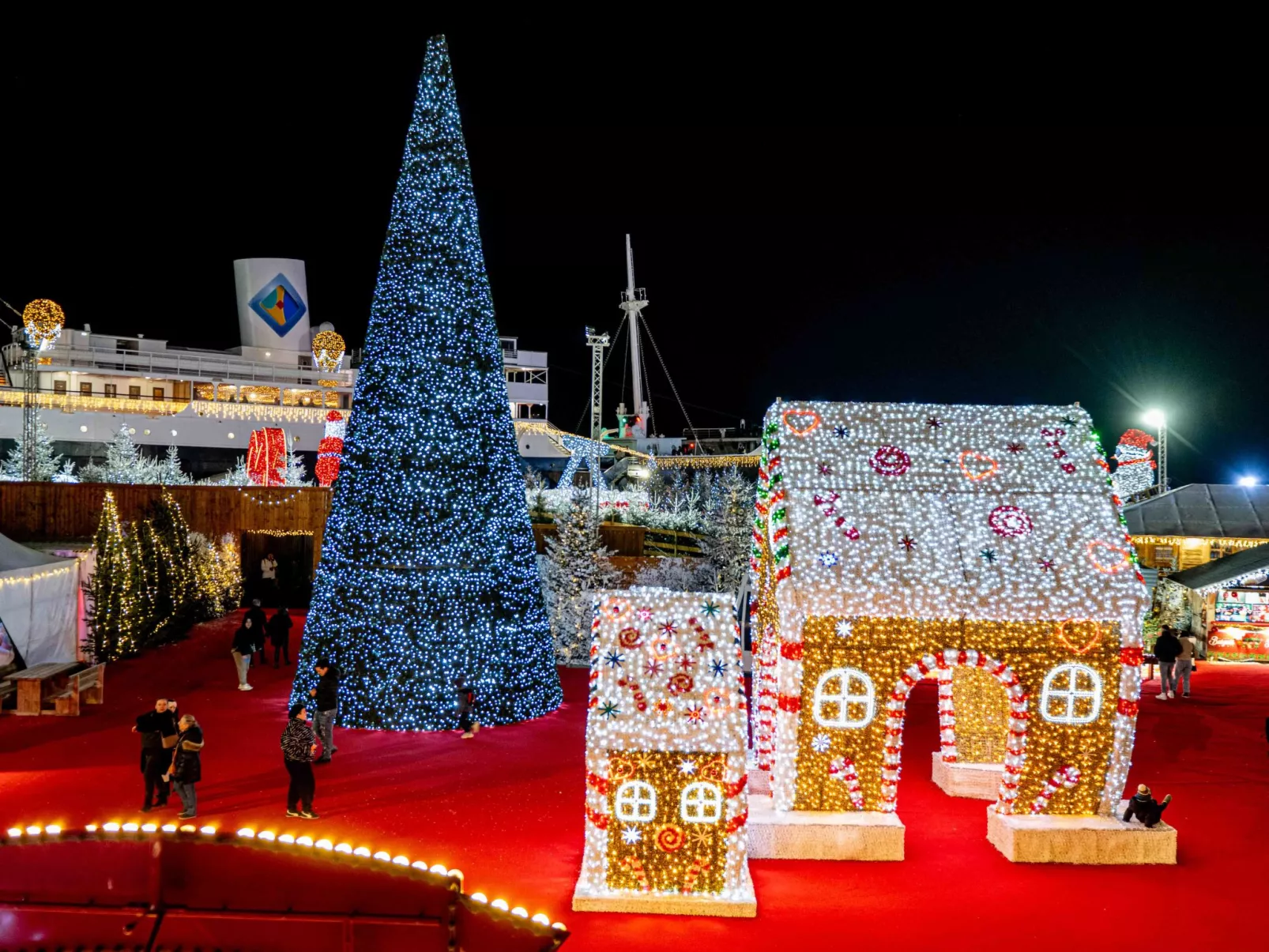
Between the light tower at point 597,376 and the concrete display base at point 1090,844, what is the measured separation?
43632mm

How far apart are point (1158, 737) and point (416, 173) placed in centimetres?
1157

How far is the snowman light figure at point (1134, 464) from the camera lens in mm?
29750

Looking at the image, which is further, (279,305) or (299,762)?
(279,305)

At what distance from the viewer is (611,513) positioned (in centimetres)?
2931

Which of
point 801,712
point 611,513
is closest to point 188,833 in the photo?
point 801,712

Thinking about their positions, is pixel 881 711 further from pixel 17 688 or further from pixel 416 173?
pixel 17 688

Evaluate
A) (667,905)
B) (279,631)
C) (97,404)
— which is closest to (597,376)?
(97,404)

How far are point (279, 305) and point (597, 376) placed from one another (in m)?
18.7

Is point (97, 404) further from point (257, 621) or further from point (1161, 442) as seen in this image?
point (1161, 442)

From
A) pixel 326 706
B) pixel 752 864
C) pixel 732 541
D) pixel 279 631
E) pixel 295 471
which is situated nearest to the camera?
pixel 752 864

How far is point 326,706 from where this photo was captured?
30.3 ft

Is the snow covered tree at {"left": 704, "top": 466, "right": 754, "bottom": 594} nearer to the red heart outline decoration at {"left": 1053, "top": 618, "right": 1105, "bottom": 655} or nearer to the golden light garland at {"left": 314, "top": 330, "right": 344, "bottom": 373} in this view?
the red heart outline decoration at {"left": 1053, "top": 618, "right": 1105, "bottom": 655}

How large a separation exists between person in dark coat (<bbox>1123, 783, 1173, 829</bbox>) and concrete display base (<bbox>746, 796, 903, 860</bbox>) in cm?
187

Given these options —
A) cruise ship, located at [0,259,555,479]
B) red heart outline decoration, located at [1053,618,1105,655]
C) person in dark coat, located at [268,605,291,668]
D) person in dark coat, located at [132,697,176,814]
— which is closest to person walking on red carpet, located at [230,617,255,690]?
person in dark coat, located at [268,605,291,668]
